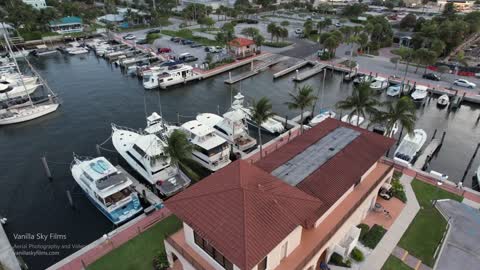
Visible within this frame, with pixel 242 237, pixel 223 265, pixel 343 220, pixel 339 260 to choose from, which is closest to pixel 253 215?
pixel 242 237

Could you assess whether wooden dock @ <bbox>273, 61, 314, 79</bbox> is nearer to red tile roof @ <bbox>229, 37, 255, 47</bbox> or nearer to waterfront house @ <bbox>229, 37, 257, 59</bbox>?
waterfront house @ <bbox>229, 37, 257, 59</bbox>

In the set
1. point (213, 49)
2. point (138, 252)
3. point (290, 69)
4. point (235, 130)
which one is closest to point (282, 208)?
point (138, 252)

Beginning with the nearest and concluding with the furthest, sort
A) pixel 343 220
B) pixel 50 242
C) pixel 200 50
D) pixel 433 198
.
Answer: pixel 343 220, pixel 50 242, pixel 433 198, pixel 200 50

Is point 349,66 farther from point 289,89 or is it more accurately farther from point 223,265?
point 223,265

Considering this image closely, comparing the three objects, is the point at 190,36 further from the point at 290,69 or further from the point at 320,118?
the point at 320,118

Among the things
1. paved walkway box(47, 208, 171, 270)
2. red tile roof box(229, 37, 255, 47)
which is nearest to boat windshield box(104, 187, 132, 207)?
paved walkway box(47, 208, 171, 270)

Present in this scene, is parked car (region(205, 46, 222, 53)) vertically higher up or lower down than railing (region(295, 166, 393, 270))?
higher up
